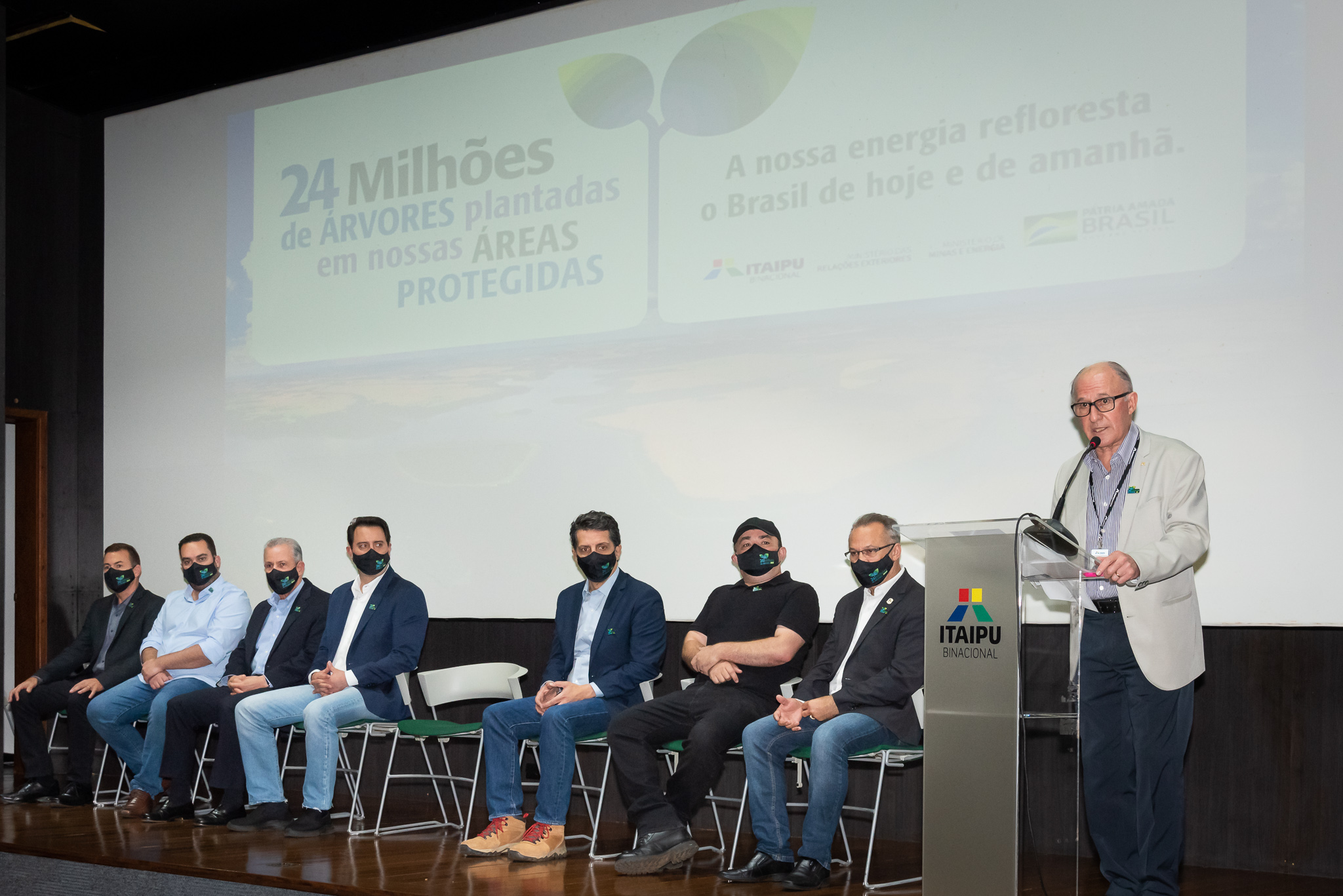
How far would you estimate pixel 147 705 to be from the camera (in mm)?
5828

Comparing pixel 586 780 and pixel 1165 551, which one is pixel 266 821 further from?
pixel 1165 551

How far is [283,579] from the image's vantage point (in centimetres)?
569

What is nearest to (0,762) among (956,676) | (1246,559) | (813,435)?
(813,435)

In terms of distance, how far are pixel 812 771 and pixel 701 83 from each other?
304 centimetres

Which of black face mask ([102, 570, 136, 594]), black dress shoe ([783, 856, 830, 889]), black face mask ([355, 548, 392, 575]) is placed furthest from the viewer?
black face mask ([102, 570, 136, 594])

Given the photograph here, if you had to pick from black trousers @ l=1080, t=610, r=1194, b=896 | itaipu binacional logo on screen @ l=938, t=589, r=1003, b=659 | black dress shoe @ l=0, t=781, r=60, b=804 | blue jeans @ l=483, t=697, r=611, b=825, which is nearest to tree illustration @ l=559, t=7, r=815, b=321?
blue jeans @ l=483, t=697, r=611, b=825

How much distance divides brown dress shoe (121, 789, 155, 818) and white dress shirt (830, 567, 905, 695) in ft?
10.4

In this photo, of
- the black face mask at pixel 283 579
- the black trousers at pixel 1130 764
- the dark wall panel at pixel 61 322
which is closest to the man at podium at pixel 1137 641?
the black trousers at pixel 1130 764

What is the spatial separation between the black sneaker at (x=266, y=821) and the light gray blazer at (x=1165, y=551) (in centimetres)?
342

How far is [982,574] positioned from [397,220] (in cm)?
400

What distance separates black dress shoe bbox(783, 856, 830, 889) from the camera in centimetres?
394

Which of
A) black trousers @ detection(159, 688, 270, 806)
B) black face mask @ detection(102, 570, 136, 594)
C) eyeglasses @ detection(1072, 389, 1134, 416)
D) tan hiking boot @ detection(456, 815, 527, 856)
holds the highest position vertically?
eyeglasses @ detection(1072, 389, 1134, 416)

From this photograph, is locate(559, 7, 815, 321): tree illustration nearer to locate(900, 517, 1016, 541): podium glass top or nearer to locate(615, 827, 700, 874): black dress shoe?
locate(615, 827, 700, 874): black dress shoe

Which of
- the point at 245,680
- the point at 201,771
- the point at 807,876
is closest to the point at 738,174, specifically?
the point at 807,876
